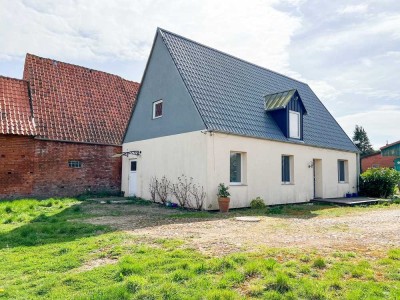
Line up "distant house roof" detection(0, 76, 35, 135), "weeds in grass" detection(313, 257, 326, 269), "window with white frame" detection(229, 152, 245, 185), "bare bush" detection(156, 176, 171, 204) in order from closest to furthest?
"weeds in grass" detection(313, 257, 326, 269) < "window with white frame" detection(229, 152, 245, 185) < "bare bush" detection(156, 176, 171, 204) < "distant house roof" detection(0, 76, 35, 135)

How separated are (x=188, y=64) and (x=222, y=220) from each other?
25.9ft

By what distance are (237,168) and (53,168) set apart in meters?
10.0

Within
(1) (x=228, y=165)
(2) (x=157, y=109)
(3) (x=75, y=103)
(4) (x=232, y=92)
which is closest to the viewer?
(1) (x=228, y=165)

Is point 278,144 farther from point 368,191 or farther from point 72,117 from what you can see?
point 72,117

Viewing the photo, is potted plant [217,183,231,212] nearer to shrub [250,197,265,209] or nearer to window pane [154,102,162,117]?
shrub [250,197,265,209]

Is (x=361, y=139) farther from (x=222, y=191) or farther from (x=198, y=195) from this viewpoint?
(x=198, y=195)

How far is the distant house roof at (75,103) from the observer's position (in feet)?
58.1

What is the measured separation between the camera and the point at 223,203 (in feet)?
40.3

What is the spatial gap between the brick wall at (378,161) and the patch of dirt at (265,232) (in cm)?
3049

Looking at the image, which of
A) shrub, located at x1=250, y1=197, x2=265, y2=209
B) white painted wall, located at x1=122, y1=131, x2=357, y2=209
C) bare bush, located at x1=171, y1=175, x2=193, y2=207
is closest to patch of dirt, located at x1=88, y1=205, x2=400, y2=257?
white painted wall, located at x1=122, y1=131, x2=357, y2=209

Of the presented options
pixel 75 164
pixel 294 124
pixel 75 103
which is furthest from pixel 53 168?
pixel 294 124

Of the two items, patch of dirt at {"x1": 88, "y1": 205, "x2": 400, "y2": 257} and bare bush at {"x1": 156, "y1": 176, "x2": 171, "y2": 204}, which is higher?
bare bush at {"x1": 156, "y1": 176, "x2": 171, "y2": 204}

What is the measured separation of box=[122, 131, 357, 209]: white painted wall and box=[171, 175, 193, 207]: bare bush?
285 mm

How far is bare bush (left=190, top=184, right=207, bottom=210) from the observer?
1257 cm
